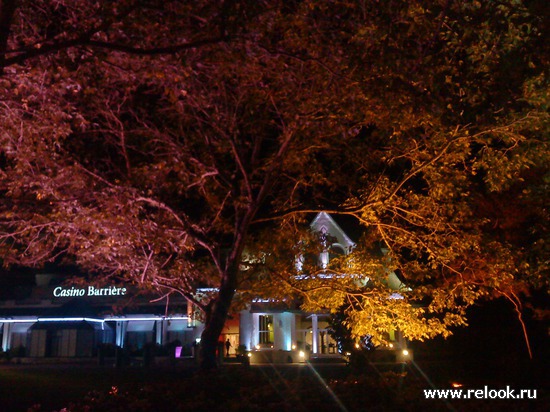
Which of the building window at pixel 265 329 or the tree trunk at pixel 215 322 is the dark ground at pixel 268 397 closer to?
the tree trunk at pixel 215 322

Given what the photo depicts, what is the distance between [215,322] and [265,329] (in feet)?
82.1

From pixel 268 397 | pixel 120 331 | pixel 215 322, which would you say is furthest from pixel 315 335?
pixel 268 397

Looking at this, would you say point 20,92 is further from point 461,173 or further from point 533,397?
point 533,397

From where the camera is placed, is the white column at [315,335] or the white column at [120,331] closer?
the white column at [315,335]

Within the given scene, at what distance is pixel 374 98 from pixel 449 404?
583 centimetres

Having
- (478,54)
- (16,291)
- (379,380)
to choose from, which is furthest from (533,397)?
(16,291)

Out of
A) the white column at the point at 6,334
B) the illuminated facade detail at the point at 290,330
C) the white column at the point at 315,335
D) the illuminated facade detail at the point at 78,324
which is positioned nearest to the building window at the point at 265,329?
the illuminated facade detail at the point at 290,330

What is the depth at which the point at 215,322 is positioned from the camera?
546 inches

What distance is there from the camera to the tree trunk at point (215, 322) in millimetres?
13641

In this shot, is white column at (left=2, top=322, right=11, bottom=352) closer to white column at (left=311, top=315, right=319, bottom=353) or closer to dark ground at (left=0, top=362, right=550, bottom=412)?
white column at (left=311, top=315, right=319, bottom=353)

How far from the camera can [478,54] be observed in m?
12.9

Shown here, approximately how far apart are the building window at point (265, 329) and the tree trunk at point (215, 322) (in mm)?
24291

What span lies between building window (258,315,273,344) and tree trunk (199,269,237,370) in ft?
79.7

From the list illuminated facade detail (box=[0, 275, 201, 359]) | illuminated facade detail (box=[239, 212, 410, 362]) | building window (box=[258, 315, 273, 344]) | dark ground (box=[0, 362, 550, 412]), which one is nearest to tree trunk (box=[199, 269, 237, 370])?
dark ground (box=[0, 362, 550, 412])
